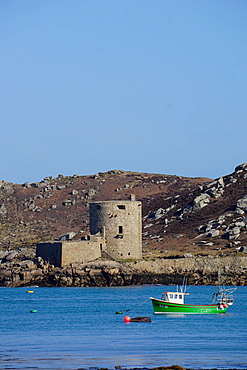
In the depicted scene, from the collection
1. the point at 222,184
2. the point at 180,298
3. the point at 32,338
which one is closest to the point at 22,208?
the point at 222,184

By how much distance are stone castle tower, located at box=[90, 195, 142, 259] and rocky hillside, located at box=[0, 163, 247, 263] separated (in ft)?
42.7

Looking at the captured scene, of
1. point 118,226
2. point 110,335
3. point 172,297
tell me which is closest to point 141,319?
point 172,297

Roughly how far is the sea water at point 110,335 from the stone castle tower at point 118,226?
9.06 m

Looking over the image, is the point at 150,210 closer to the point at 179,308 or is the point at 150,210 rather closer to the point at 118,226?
the point at 118,226

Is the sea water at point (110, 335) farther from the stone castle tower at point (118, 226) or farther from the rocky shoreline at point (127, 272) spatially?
the stone castle tower at point (118, 226)

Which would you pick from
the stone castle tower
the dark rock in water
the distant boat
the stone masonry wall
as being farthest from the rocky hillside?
the dark rock in water

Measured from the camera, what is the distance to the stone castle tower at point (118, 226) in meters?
82.5

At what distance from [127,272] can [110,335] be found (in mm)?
35332

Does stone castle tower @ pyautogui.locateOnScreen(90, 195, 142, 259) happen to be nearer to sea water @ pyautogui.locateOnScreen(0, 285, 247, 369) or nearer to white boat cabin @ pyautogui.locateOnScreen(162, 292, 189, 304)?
sea water @ pyautogui.locateOnScreen(0, 285, 247, 369)

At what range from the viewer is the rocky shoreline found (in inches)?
3098

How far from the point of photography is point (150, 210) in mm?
135375

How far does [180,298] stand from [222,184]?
69499 mm

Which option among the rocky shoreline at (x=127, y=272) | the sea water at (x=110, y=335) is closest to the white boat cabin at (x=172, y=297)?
the sea water at (x=110, y=335)

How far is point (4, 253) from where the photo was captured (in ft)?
333
